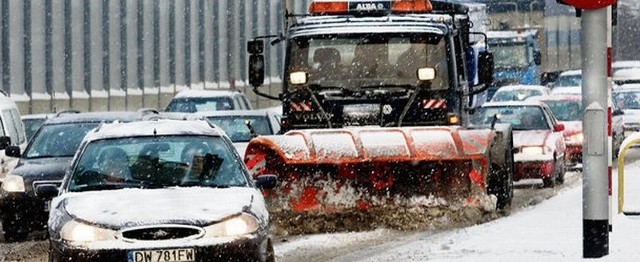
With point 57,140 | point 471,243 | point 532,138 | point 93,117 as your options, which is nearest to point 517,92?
point 532,138

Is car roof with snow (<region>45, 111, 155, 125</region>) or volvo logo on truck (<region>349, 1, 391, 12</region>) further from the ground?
volvo logo on truck (<region>349, 1, 391, 12</region>)

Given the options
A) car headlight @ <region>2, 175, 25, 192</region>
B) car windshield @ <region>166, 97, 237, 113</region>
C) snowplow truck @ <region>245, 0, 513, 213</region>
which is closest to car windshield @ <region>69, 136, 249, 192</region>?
snowplow truck @ <region>245, 0, 513, 213</region>

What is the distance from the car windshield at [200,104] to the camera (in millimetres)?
33912

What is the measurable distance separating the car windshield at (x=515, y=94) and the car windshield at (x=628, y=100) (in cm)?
194

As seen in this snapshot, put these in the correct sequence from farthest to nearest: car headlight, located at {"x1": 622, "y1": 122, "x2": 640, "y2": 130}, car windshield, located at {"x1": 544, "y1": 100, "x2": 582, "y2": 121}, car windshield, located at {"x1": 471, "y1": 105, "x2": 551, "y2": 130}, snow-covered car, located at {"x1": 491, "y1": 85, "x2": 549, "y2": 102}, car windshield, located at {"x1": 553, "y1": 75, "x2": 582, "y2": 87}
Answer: car windshield, located at {"x1": 553, "y1": 75, "x2": 582, "y2": 87} → snow-covered car, located at {"x1": 491, "y1": 85, "x2": 549, "y2": 102} → car headlight, located at {"x1": 622, "y1": 122, "x2": 640, "y2": 130} → car windshield, located at {"x1": 544, "y1": 100, "x2": 582, "y2": 121} → car windshield, located at {"x1": 471, "y1": 105, "x2": 551, "y2": 130}

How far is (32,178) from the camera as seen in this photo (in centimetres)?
1806

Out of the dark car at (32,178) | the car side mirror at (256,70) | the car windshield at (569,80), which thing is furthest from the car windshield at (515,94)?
the dark car at (32,178)

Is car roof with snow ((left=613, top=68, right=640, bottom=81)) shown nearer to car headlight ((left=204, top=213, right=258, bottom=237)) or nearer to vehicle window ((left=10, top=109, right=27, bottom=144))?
vehicle window ((left=10, top=109, right=27, bottom=144))

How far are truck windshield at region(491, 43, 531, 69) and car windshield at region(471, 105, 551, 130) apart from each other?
23.6 m

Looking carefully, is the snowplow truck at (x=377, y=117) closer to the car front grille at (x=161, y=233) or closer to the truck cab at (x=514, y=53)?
the car front grille at (x=161, y=233)

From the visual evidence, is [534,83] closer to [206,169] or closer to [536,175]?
[536,175]

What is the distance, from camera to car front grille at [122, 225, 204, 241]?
1105 cm

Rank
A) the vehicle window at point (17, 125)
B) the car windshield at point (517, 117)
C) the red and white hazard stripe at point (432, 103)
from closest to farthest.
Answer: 1. the red and white hazard stripe at point (432, 103)
2. the vehicle window at point (17, 125)
3. the car windshield at point (517, 117)

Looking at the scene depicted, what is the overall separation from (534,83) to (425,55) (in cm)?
3337
